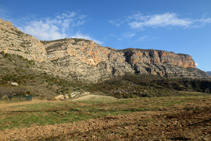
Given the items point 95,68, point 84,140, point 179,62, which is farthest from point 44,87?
point 179,62

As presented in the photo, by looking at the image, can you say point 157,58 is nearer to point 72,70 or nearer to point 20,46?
point 72,70

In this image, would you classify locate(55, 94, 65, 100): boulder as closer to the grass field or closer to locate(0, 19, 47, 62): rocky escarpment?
the grass field

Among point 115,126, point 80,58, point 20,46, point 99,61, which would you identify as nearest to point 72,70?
point 80,58

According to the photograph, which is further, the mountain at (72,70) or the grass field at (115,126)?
the mountain at (72,70)

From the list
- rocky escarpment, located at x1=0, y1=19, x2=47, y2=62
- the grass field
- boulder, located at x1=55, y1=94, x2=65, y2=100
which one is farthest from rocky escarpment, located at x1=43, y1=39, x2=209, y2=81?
the grass field

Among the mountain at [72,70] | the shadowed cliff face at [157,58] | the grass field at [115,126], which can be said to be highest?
the shadowed cliff face at [157,58]

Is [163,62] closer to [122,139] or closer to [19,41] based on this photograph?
[19,41]

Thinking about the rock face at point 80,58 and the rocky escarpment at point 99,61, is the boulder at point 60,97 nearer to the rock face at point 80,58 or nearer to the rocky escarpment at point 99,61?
the rock face at point 80,58

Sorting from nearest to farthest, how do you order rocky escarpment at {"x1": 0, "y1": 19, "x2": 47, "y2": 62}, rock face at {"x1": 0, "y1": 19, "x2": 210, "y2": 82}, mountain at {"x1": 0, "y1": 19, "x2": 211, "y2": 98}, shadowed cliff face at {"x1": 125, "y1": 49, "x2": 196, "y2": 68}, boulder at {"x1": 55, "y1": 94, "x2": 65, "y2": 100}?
boulder at {"x1": 55, "y1": 94, "x2": 65, "y2": 100} < mountain at {"x1": 0, "y1": 19, "x2": 211, "y2": 98} < rocky escarpment at {"x1": 0, "y1": 19, "x2": 47, "y2": 62} < rock face at {"x1": 0, "y1": 19, "x2": 210, "y2": 82} < shadowed cliff face at {"x1": 125, "y1": 49, "x2": 196, "y2": 68}

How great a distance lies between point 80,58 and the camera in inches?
3878

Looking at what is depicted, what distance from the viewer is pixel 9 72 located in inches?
1711

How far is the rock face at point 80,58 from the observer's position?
64188mm

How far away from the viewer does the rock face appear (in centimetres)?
6419

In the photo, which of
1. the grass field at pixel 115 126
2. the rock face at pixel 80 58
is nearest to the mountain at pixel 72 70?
the rock face at pixel 80 58
